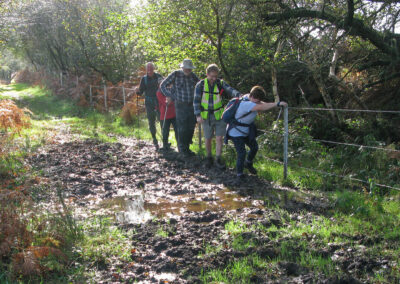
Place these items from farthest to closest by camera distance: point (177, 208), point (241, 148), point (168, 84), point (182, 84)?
point (168, 84) → point (182, 84) → point (241, 148) → point (177, 208)

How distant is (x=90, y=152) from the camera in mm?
9250

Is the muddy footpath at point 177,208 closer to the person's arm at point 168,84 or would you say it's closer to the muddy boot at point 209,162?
the muddy boot at point 209,162

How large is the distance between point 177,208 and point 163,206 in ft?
0.79

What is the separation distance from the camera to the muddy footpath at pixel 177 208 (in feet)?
11.5

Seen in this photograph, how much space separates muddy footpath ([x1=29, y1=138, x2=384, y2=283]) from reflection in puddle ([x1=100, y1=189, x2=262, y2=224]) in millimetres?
14

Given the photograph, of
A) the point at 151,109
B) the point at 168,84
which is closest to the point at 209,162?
the point at 168,84

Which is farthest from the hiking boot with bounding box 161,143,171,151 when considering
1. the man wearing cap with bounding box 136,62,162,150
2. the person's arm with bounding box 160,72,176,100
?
the person's arm with bounding box 160,72,176,100

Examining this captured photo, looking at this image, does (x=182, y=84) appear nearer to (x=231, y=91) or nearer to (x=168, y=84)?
(x=168, y=84)

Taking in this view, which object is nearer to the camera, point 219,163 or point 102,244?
point 102,244

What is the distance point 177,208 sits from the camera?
537 centimetres

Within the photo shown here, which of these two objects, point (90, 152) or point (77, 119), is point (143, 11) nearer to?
point (90, 152)

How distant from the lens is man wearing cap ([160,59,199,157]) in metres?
8.29

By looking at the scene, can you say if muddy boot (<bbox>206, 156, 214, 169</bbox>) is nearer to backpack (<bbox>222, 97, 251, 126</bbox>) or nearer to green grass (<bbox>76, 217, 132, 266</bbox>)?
backpack (<bbox>222, 97, 251, 126</bbox>)

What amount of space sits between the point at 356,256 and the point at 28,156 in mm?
7596
